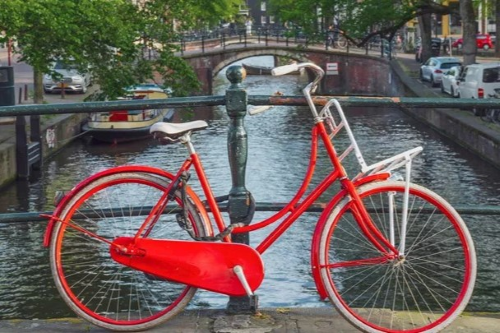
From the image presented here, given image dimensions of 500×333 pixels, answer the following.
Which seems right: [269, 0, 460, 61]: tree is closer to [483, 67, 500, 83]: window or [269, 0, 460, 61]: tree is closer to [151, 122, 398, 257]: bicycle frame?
[483, 67, 500, 83]: window

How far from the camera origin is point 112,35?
25.2 m

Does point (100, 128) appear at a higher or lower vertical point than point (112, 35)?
lower

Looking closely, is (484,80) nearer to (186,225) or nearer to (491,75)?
(491,75)

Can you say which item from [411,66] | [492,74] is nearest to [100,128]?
[492,74]

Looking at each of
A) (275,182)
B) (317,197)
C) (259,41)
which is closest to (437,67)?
(275,182)

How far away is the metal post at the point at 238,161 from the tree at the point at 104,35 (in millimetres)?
18252

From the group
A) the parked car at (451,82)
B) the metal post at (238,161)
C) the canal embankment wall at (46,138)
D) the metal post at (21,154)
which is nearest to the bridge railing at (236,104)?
the metal post at (238,161)

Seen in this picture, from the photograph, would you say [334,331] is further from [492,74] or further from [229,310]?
[492,74]

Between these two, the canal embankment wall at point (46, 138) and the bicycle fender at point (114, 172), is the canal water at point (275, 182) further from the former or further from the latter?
the bicycle fender at point (114, 172)

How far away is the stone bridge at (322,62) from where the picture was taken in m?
57.9

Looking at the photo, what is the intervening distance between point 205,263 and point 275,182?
1884 cm

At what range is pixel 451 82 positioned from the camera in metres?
36.6

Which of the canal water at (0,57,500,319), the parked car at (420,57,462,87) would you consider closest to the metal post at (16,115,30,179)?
the canal water at (0,57,500,319)

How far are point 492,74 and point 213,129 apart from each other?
9309 mm
